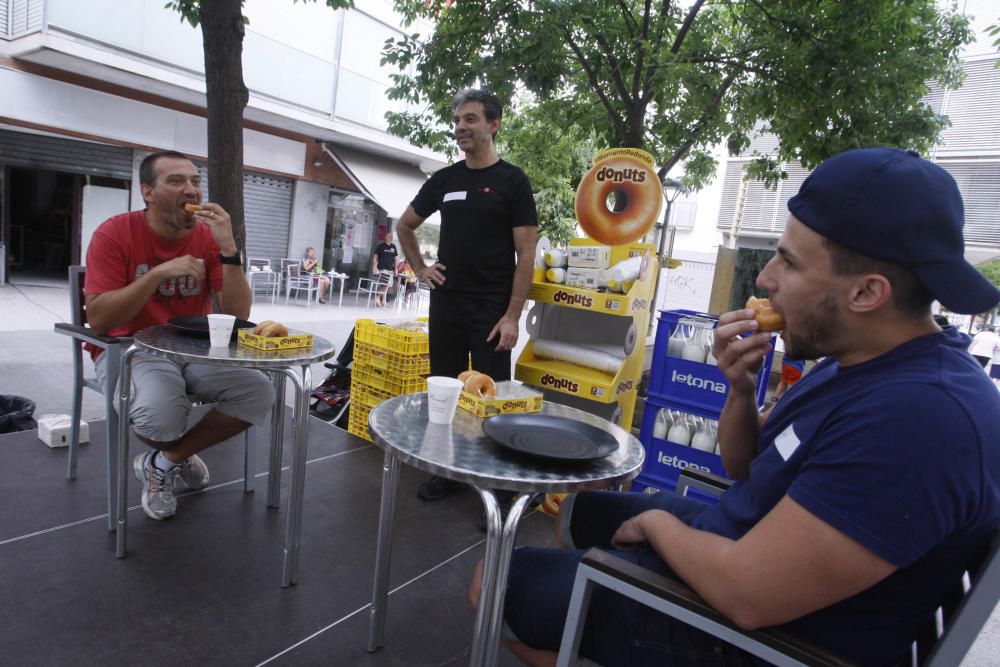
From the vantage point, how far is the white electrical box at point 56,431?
334 cm

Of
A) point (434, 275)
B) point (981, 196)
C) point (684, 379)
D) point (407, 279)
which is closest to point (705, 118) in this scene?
point (684, 379)

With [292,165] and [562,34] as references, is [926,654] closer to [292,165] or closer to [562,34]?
[562,34]

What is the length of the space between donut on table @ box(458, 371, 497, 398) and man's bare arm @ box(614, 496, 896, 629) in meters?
0.90

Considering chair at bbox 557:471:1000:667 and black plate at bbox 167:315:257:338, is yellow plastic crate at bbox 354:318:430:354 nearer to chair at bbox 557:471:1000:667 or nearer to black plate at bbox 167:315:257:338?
black plate at bbox 167:315:257:338

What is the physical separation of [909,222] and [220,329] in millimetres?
2185

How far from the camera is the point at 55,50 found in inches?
347

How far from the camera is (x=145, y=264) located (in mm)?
2650

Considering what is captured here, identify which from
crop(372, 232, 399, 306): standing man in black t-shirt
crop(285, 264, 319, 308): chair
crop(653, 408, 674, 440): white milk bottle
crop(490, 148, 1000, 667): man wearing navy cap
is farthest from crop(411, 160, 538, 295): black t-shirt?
crop(372, 232, 399, 306): standing man in black t-shirt

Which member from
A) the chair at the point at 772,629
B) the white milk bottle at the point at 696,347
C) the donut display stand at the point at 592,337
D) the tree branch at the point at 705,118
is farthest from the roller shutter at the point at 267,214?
the chair at the point at 772,629

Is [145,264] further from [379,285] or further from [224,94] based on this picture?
[379,285]

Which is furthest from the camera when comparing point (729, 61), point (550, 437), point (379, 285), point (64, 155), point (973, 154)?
point (973, 154)

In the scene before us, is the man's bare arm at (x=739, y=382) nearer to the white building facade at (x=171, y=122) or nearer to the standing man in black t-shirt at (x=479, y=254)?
the standing man in black t-shirt at (x=479, y=254)

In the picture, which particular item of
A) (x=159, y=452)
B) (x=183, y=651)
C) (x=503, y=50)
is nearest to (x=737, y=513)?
(x=183, y=651)

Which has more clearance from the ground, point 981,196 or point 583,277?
point 981,196
